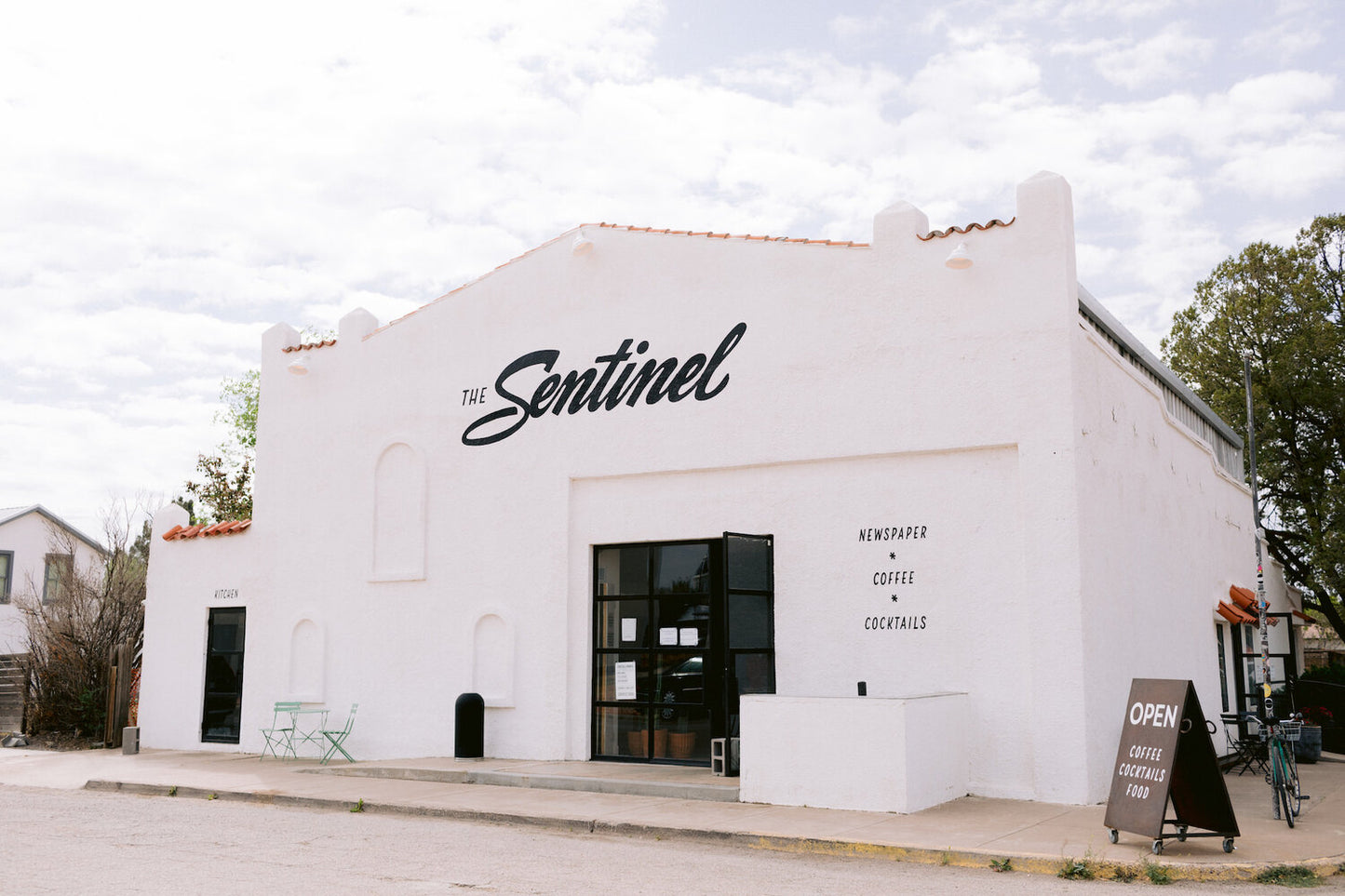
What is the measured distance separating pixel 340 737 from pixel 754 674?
280 inches

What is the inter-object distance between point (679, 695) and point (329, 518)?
691 centimetres

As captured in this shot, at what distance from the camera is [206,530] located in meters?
18.8

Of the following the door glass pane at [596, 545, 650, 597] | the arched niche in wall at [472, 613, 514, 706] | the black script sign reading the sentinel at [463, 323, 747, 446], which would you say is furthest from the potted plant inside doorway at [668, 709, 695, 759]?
the black script sign reading the sentinel at [463, 323, 747, 446]

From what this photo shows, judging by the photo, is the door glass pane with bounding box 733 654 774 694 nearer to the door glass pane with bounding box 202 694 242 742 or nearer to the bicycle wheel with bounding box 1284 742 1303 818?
the bicycle wheel with bounding box 1284 742 1303 818

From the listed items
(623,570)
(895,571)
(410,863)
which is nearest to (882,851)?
(410,863)

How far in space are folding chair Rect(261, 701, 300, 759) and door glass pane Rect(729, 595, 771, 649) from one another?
26.1ft

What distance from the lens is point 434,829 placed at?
1079 cm

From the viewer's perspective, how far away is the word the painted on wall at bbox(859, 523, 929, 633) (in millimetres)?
12570

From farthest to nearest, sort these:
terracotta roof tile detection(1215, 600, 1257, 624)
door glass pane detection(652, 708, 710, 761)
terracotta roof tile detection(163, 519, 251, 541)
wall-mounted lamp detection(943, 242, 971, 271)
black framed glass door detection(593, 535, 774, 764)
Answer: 1. terracotta roof tile detection(163, 519, 251, 541)
2. terracotta roof tile detection(1215, 600, 1257, 624)
3. door glass pane detection(652, 708, 710, 761)
4. black framed glass door detection(593, 535, 774, 764)
5. wall-mounted lamp detection(943, 242, 971, 271)

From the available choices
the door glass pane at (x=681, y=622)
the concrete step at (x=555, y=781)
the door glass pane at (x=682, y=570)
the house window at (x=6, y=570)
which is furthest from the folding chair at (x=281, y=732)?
the house window at (x=6, y=570)

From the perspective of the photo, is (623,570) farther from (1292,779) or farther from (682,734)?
(1292,779)

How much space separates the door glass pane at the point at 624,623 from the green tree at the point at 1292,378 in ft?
76.4

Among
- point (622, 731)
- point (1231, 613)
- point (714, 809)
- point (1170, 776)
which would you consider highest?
point (1231, 613)

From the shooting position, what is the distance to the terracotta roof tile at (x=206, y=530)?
18.5 m
